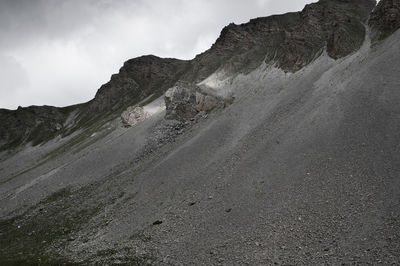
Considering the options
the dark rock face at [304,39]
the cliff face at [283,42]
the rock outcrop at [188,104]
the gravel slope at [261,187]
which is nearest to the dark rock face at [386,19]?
the cliff face at [283,42]

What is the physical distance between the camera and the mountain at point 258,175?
24797 mm

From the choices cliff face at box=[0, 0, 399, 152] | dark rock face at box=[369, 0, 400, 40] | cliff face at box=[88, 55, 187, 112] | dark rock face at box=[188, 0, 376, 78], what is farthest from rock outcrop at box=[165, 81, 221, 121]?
cliff face at box=[88, 55, 187, 112]

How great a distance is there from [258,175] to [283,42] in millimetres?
52649

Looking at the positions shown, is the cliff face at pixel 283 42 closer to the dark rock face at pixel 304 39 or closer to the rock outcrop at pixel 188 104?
the dark rock face at pixel 304 39

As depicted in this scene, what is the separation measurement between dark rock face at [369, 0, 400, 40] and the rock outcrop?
34730 millimetres

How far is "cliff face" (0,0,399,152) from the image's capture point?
6166 cm

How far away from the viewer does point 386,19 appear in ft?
188

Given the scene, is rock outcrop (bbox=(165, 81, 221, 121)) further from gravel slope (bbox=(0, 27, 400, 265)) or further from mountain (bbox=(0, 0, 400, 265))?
gravel slope (bbox=(0, 27, 400, 265))

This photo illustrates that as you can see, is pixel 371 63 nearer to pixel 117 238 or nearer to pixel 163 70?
pixel 117 238

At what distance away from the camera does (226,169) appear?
39.8 metres

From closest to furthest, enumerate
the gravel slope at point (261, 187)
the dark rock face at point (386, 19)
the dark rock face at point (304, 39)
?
the gravel slope at point (261, 187), the dark rock face at point (386, 19), the dark rock face at point (304, 39)

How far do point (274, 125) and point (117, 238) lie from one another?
26917 millimetres

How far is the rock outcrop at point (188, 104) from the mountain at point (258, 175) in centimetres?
34

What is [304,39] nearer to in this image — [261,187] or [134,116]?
[261,187]
